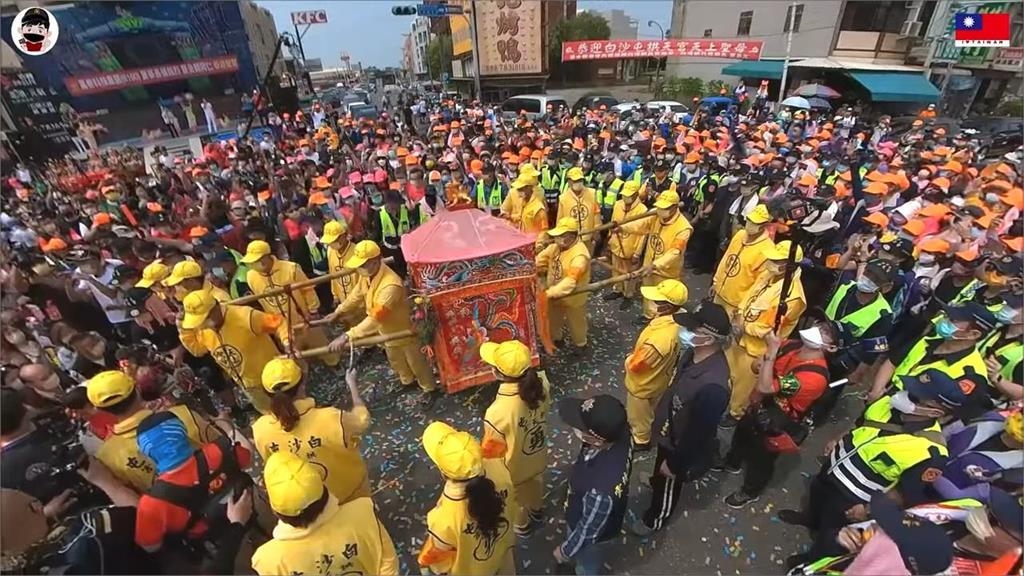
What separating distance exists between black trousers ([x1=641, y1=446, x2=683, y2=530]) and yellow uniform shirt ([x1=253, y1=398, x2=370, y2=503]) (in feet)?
7.96

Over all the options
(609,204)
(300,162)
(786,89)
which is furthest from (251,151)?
(786,89)

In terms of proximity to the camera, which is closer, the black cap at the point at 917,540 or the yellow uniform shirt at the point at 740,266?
the black cap at the point at 917,540

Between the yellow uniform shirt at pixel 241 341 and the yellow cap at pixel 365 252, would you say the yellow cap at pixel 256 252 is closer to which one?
the yellow uniform shirt at pixel 241 341

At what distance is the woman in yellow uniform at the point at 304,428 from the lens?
3104 mm

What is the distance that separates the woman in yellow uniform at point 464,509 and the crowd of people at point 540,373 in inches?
0.7

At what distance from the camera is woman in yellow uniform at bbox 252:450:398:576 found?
7.23 feet

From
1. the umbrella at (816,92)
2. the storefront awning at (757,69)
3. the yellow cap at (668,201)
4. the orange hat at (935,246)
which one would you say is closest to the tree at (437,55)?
the storefront awning at (757,69)

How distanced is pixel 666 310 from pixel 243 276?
5075mm

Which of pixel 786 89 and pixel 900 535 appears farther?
pixel 786 89

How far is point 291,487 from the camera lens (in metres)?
2.18

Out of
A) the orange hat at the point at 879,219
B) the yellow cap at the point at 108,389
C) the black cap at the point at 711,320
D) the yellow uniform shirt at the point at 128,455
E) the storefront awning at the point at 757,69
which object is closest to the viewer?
the yellow cap at the point at 108,389

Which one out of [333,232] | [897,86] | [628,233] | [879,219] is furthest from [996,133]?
[333,232]

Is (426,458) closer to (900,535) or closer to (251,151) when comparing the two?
(900,535)

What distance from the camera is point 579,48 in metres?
25.1
